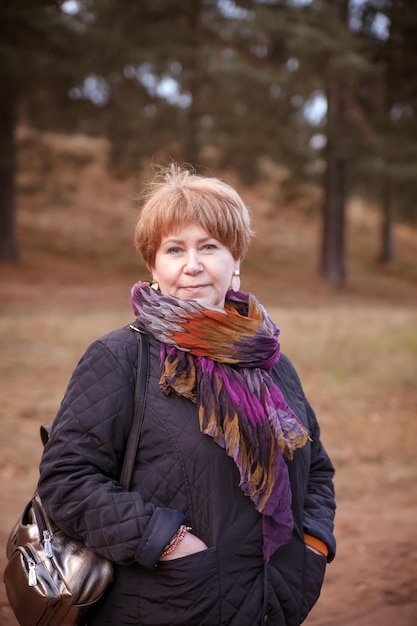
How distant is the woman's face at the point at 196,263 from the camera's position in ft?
7.57

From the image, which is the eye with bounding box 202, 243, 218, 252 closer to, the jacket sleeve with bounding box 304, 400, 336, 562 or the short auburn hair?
→ the short auburn hair

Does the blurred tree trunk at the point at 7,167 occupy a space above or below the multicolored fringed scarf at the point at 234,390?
above

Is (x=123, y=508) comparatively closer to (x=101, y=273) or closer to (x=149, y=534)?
(x=149, y=534)

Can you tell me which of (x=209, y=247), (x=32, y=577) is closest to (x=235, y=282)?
(x=209, y=247)

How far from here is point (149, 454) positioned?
7.03 ft

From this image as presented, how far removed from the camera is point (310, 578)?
2.37 metres

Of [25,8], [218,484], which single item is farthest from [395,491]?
[25,8]

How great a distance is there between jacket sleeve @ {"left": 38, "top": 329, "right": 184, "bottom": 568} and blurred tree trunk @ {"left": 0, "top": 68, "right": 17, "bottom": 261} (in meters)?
18.1

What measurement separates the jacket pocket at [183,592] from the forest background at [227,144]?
7.09m

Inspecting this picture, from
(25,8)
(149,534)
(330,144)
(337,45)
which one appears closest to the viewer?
(149,534)

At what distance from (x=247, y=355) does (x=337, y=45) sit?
18962 mm

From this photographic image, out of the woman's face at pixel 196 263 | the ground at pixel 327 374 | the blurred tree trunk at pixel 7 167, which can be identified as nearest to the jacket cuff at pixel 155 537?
the woman's face at pixel 196 263

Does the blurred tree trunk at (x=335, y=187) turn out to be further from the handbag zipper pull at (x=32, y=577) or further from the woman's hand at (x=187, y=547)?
the handbag zipper pull at (x=32, y=577)

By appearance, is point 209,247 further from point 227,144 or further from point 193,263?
point 227,144
